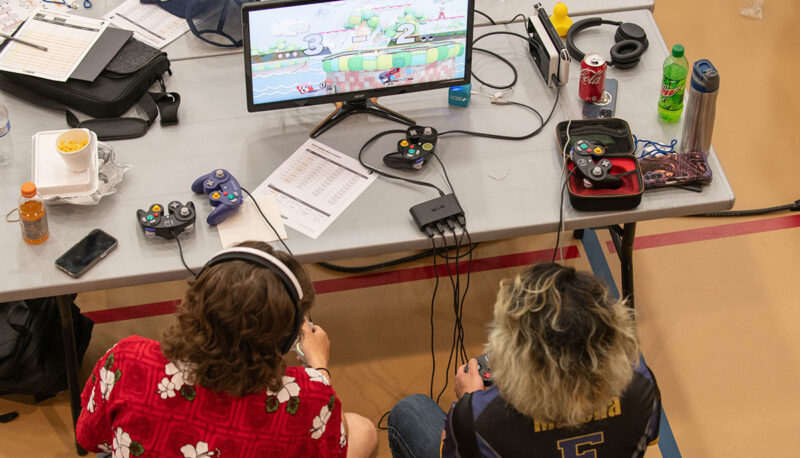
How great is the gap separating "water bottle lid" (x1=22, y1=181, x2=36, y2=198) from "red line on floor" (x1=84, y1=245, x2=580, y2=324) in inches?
33.7

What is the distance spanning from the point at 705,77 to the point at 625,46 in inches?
17.5

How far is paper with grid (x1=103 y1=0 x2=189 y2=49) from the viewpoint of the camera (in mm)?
2605

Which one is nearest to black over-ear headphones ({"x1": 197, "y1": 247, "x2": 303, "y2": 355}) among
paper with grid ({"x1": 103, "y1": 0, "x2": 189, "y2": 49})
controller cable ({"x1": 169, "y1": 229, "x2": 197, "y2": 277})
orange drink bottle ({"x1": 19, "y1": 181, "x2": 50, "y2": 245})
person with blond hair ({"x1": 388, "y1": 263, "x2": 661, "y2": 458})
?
person with blond hair ({"x1": 388, "y1": 263, "x2": 661, "y2": 458})

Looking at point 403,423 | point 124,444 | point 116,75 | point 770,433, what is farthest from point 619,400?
point 116,75

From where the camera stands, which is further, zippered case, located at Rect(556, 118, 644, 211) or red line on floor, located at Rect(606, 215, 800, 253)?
red line on floor, located at Rect(606, 215, 800, 253)

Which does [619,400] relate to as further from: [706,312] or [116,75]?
[116,75]

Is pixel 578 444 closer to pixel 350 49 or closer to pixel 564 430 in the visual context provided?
pixel 564 430

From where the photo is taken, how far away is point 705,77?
2092mm

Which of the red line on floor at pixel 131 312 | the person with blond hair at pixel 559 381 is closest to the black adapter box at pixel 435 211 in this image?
the person with blond hair at pixel 559 381

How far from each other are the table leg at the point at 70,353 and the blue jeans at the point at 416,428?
0.93 meters

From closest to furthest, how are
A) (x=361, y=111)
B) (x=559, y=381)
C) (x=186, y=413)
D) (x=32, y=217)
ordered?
(x=559, y=381) < (x=186, y=413) < (x=32, y=217) < (x=361, y=111)

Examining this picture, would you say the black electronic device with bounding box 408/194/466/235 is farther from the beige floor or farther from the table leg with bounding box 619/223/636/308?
the beige floor

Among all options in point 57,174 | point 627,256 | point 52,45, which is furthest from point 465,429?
point 52,45

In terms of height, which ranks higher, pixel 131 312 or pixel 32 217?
pixel 32 217
